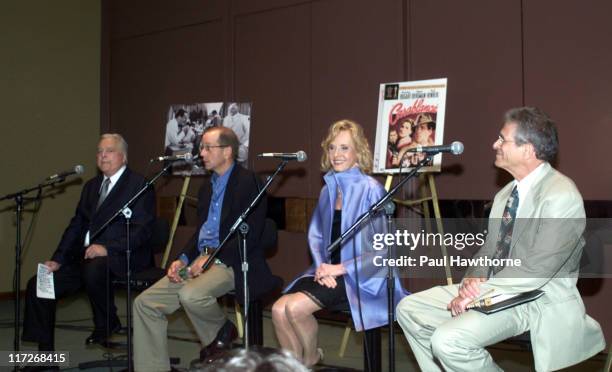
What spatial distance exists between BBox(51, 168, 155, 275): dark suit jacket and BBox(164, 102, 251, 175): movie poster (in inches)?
47.3

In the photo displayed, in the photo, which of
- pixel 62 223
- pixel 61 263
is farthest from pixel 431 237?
pixel 62 223

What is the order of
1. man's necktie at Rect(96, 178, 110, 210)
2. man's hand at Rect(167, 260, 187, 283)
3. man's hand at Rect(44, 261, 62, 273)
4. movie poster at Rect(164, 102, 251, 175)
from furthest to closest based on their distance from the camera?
movie poster at Rect(164, 102, 251, 175), man's necktie at Rect(96, 178, 110, 210), man's hand at Rect(44, 261, 62, 273), man's hand at Rect(167, 260, 187, 283)

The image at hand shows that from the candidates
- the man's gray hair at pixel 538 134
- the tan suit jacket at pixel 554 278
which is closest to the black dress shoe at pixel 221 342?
the tan suit jacket at pixel 554 278

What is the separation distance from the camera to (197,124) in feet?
20.6

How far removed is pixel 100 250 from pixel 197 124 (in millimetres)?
2098

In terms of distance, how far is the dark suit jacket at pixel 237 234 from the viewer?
3971 mm

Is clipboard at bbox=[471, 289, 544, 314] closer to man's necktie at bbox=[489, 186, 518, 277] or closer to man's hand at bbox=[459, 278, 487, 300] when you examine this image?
man's hand at bbox=[459, 278, 487, 300]

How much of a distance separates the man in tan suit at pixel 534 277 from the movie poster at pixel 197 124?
126 inches

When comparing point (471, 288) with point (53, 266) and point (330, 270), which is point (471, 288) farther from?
point (53, 266)

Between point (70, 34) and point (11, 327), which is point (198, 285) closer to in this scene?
point (11, 327)

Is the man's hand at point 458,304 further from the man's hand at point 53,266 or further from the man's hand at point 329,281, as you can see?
the man's hand at point 53,266

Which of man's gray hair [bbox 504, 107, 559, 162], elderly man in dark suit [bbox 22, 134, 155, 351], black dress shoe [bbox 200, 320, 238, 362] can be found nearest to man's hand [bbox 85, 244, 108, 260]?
elderly man in dark suit [bbox 22, 134, 155, 351]

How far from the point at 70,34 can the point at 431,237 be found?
4417 millimetres

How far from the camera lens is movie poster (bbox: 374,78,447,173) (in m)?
4.57
